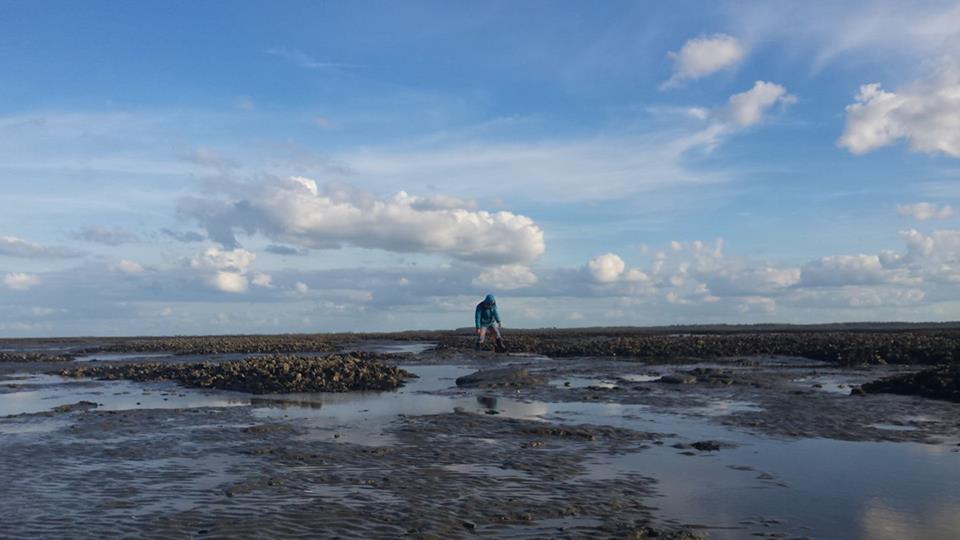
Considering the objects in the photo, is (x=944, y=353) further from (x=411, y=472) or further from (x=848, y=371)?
(x=411, y=472)

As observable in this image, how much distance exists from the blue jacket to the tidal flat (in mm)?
15009

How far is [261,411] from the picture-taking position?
21234 millimetres

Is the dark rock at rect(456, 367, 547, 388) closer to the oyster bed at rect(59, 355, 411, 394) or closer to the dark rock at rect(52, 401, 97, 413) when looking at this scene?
the oyster bed at rect(59, 355, 411, 394)

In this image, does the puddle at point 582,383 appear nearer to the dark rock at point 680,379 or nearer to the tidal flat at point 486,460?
the tidal flat at point 486,460

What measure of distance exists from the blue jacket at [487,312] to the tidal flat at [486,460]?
1501cm

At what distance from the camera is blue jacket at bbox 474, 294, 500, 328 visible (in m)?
42.9

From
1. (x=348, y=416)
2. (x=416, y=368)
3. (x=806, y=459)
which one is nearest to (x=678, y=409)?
(x=806, y=459)

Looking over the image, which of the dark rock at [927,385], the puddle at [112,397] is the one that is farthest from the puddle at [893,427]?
the puddle at [112,397]

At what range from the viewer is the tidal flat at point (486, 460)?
9.62 m

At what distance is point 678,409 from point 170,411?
554 inches

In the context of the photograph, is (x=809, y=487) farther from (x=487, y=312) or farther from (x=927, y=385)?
(x=487, y=312)

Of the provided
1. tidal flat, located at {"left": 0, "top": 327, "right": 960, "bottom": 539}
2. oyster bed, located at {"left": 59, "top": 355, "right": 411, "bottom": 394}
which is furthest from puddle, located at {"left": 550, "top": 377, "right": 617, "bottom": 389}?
oyster bed, located at {"left": 59, "top": 355, "right": 411, "bottom": 394}

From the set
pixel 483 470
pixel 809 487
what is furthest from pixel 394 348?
pixel 809 487

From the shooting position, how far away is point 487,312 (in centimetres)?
4531
